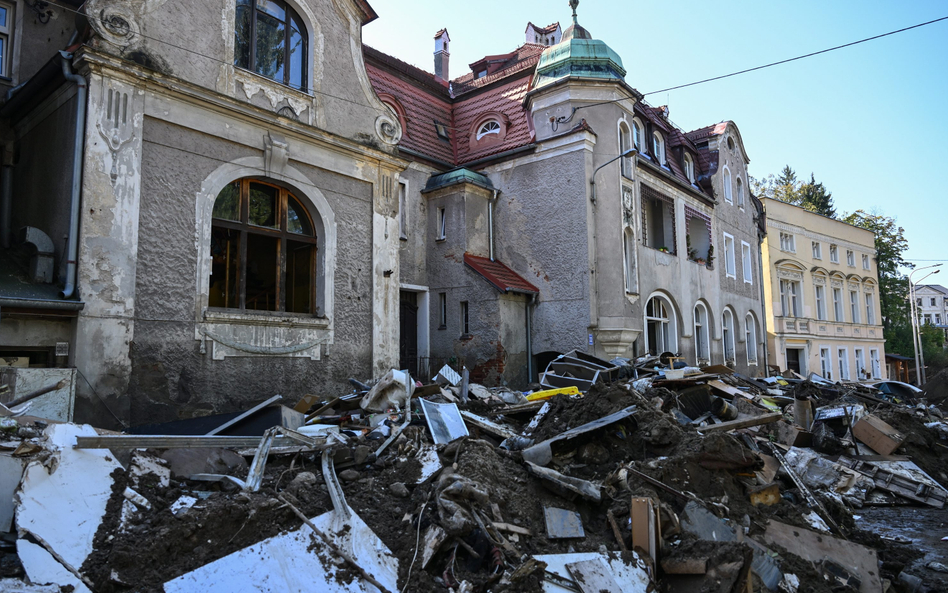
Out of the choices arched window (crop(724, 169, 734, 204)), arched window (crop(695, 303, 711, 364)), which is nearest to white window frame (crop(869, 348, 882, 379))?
arched window (crop(724, 169, 734, 204))

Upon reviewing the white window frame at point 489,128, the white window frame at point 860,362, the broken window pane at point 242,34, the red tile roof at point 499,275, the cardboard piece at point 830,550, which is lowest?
the cardboard piece at point 830,550

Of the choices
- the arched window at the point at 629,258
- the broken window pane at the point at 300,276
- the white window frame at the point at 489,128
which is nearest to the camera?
the broken window pane at the point at 300,276

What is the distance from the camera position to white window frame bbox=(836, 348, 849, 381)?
34.3 meters

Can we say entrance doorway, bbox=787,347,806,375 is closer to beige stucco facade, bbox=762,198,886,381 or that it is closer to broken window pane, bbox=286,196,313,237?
beige stucco facade, bbox=762,198,886,381

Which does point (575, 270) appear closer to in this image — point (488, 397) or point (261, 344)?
point (488, 397)

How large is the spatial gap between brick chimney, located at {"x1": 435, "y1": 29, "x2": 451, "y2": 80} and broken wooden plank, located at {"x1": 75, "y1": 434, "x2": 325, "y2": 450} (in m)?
18.3

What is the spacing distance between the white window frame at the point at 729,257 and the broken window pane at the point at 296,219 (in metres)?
18.5

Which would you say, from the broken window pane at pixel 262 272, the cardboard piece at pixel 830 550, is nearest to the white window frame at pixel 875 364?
the cardboard piece at pixel 830 550

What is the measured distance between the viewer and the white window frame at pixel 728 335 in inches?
937

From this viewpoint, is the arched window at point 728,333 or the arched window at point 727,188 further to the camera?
the arched window at point 727,188

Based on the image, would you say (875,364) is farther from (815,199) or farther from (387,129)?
(387,129)

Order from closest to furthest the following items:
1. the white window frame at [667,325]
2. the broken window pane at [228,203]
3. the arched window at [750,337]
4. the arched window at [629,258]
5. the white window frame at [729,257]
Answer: the broken window pane at [228,203] → the arched window at [629,258] → the white window frame at [667,325] → the white window frame at [729,257] → the arched window at [750,337]

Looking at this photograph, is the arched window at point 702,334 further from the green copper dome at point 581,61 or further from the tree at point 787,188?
the tree at point 787,188

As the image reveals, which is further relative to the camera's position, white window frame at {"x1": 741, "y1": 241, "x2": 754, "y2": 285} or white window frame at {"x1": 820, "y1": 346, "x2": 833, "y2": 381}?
white window frame at {"x1": 820, "y1": 346, "x2": 833, "y2": 381}
